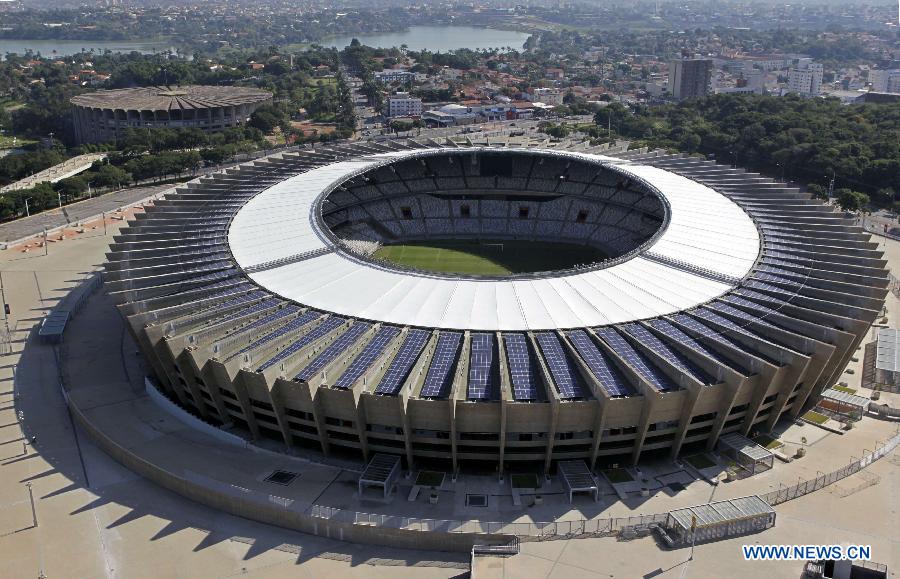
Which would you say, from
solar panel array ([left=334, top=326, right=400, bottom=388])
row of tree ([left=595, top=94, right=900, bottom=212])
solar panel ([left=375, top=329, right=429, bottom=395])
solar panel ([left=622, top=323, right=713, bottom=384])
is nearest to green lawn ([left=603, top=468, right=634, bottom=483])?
solar panel ([left=622, top=323, right=713, bottom=384])

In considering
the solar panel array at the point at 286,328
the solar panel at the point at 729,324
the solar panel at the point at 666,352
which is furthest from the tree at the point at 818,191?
the solar panel array at the point at 286,328

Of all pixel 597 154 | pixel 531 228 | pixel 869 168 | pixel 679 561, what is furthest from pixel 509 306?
pixel 869 168

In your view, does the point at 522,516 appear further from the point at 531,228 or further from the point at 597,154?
the point at 597,154

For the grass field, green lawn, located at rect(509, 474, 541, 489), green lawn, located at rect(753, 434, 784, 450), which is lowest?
the grass field

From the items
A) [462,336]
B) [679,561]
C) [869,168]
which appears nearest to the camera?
[679,561]

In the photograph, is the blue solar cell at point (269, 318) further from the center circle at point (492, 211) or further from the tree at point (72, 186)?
the tree at point (72, 186)

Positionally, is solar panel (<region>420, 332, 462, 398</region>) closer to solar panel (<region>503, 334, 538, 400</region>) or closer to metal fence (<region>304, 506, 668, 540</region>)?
Answer: solar panel (<region>503, 334, 538, 400</region>)

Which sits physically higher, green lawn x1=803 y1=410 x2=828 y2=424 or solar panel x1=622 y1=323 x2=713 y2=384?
solar panel x1=622 y1=323 x2=713 y2=384
